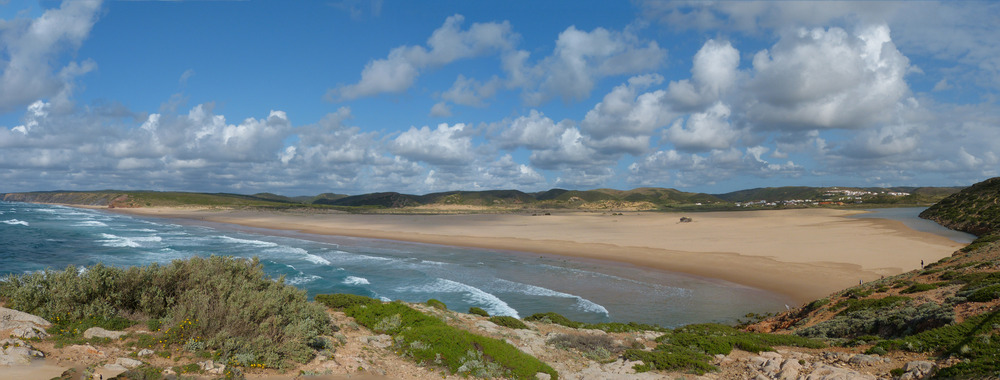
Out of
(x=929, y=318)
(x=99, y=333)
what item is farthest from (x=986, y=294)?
(x=99, y=333)

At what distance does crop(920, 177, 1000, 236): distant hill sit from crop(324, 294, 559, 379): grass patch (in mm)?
49322

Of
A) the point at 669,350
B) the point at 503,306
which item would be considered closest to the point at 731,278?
the point at 503,306

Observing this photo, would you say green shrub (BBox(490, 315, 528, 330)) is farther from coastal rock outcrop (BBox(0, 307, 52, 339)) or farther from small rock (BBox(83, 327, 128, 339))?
coastal rock outcrop (BBox(0, 307, 52, 339))

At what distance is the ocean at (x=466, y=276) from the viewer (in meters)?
20.5

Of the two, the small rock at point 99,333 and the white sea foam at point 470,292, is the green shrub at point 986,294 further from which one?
the small rock at point 99,333

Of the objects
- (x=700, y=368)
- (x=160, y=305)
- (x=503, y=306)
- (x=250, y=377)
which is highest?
(x=160, y=305)

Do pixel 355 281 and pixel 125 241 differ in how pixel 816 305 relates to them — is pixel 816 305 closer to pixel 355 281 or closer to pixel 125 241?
pixel 355 281

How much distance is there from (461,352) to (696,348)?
6275 millimetres

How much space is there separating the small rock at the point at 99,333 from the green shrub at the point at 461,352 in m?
5.18

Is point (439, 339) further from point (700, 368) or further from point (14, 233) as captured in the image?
point (14, 233)

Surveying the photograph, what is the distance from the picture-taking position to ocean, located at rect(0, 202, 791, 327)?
20469 millimetres

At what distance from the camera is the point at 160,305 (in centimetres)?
908

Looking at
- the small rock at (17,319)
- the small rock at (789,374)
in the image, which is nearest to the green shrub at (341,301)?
the small rock at (17,319)

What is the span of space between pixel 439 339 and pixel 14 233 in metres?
60.6
